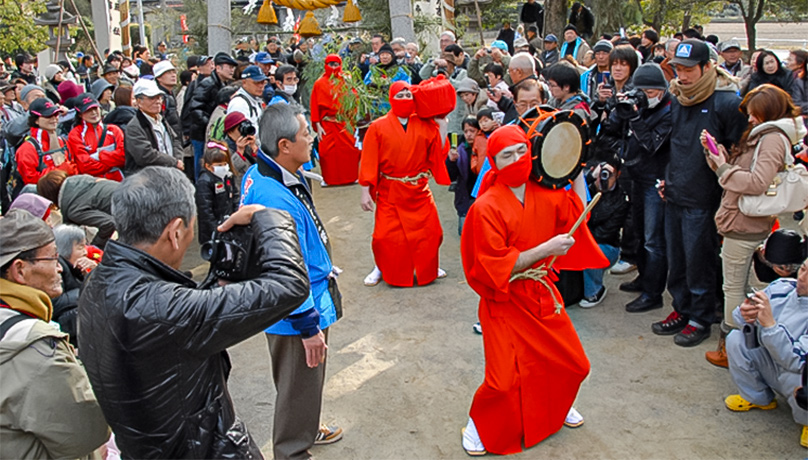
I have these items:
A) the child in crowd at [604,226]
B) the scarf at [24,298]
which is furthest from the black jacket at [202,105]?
the scarf at [24,298]

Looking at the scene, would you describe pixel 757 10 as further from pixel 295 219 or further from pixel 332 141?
pixel 295 219

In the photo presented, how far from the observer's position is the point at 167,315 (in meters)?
1.81

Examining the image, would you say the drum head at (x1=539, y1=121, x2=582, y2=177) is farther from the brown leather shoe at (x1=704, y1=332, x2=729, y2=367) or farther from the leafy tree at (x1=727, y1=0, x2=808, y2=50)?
the leafy tree at (x1=727, y1=0, x2=808, y2=50)

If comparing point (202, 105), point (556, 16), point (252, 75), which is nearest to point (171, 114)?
point (202, 105)

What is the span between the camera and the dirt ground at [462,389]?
3.68 metres

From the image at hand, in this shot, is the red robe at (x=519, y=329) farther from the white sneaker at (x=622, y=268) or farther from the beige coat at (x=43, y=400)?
the white sneaker at (x=622, y=268)

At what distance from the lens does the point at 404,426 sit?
3.95 m

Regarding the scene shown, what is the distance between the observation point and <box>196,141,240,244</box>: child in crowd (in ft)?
18.9

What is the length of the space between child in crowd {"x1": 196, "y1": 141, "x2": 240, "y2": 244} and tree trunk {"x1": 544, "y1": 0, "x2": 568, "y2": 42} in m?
10.7

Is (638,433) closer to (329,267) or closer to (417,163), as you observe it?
(329,267)

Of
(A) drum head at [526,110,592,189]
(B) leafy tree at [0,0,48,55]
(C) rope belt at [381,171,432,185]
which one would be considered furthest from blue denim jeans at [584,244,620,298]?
(B) leafy tree at [0,0,48,55]

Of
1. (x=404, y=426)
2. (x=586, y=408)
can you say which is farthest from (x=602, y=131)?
(x=404, y=426)

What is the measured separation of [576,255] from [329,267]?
1399mm

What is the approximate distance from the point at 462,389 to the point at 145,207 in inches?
111
